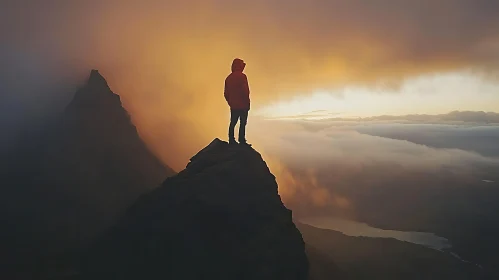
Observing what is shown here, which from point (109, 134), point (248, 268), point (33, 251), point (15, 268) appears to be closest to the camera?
point (248, 268)

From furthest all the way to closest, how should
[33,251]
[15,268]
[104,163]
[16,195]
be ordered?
1. [104,163]
2. [16,195]
3. [33,251]
4. [15,268]

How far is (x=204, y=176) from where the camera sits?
4347 cm

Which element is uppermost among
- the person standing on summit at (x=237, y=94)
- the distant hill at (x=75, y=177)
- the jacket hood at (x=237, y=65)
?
the jacket hood at (x=237, y=65)

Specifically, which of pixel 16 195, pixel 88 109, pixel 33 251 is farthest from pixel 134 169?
pixel 33 251

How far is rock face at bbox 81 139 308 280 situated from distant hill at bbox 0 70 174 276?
46.2 metres

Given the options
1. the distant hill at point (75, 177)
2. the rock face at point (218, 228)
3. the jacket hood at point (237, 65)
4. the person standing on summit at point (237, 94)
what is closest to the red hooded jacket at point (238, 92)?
the person standing on summit at point (237, 94)

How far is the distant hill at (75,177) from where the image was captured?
92.6m

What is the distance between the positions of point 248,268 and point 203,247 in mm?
5173

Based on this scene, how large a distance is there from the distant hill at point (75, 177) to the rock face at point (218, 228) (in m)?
46.2

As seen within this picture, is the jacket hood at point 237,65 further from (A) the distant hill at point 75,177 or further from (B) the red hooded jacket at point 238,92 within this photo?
(A) the distant hill at point 75,177

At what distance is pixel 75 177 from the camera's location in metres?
111

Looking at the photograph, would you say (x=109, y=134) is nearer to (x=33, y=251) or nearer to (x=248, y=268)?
(x=33, y=251)

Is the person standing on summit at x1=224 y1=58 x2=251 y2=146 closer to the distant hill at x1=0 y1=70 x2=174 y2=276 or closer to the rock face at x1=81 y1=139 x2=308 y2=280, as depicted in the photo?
the rock face at x1=81 y1=139 x2=308 y2=280

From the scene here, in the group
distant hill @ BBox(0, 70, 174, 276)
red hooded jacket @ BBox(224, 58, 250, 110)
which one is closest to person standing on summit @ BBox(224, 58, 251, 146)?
red hooded jacket @ BBox(224, 58, 250, 110)
